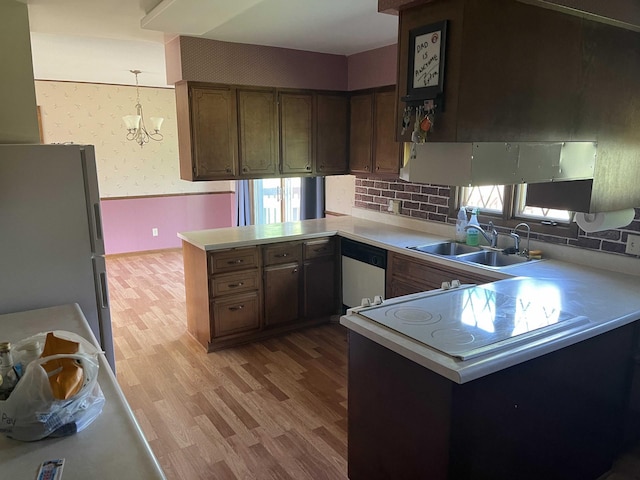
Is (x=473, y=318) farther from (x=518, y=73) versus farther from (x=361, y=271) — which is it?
(x=361, y=271)

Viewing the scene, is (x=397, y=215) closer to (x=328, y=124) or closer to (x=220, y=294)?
(x=328, y=124)

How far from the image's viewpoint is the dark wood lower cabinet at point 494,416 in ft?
5.54

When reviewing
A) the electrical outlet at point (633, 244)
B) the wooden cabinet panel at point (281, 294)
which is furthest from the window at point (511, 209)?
the wooden cabinet panel at point (281, 294)

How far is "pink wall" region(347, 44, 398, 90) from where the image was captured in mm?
3812

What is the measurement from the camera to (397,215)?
4199 mm

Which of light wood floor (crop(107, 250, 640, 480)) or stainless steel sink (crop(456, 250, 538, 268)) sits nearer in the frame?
light wood floor (crop(107, 250, 640, 480))

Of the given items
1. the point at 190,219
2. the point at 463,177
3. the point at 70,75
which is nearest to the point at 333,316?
the point at 463,177

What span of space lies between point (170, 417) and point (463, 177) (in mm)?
2240

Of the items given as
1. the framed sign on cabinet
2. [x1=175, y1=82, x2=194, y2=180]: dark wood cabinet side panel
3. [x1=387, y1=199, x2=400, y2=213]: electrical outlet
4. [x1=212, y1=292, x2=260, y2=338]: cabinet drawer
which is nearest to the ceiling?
[x1=175, y1=82, x2=194, y2=180]: dark wood cabinet side panel

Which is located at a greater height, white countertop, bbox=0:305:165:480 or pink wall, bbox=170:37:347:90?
pink wall, bbox=170:37:347:90

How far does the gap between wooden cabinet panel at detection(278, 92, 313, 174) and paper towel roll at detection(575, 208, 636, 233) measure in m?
2.44

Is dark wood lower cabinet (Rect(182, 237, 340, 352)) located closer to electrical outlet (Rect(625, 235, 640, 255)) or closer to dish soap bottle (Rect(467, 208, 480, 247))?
dish soap bottle (Rect(467, 208, 480, 247))

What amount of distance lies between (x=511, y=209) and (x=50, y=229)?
285 cm

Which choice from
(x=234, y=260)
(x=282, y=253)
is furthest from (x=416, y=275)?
(x=234, y=260)
